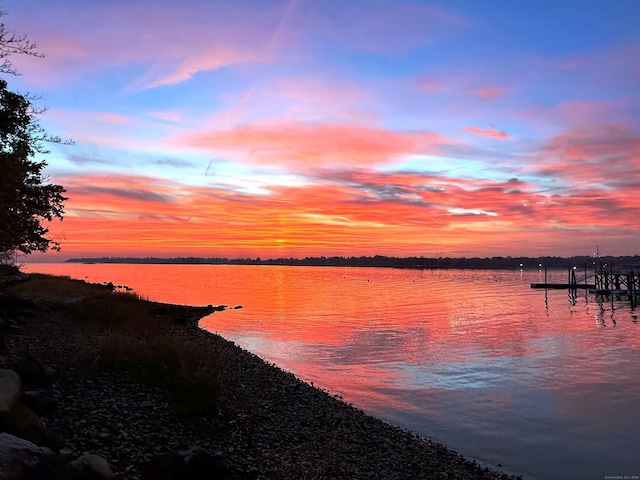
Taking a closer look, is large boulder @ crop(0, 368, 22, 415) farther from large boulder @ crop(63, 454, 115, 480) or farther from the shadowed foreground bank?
large boulder @ crop(63, 454, 115, 480)

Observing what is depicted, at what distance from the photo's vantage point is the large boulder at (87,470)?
23.5ft

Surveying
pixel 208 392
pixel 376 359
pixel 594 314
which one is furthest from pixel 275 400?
pixel 594 314

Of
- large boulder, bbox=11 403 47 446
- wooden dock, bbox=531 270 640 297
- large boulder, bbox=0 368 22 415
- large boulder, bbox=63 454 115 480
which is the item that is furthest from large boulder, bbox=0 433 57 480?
wooden dock, bbox=531 270 640 297

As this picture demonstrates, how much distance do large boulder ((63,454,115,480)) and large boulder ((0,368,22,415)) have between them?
2118mm

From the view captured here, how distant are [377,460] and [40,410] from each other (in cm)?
854

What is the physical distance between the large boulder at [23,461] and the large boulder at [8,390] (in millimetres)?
1480

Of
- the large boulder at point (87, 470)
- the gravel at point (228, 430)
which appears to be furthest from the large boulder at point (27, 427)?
the large boulder at point (87, 470)

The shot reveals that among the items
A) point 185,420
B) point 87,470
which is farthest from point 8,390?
point 185,420

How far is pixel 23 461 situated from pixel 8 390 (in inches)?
118

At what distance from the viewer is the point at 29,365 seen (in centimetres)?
1150

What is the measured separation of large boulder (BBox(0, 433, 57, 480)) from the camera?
669cm

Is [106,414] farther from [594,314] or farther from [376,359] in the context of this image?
[594,314]

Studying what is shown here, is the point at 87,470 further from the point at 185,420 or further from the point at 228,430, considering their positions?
the point at 228,430

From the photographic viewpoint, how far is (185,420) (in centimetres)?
1167
